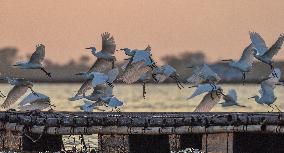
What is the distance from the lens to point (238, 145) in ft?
75.4

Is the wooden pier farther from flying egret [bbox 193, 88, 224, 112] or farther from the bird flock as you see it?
flying egret [bbox 193, 88, 224, 112]

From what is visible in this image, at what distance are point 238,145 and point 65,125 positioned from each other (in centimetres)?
442

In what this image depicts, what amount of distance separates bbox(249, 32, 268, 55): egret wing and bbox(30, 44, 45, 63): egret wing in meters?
6.33

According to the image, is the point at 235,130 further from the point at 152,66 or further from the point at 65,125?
the point at 152,66

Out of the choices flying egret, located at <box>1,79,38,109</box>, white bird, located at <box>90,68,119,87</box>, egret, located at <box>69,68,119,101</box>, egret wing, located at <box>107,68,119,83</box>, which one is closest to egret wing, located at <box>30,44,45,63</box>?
flying egret, located at <box>1,79,38,109</box>

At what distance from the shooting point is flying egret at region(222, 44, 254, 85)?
29.2 m

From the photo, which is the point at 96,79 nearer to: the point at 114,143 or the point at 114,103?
the point at 114,103

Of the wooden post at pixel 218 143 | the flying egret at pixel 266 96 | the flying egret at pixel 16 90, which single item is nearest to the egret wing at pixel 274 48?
the flying egret at pixel 266 96

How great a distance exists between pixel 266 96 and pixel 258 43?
1.59 metres

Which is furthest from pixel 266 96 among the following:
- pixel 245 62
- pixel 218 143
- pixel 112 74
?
pixel 218 143

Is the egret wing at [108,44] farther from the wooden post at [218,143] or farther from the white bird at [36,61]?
the wooden post at [218,143]

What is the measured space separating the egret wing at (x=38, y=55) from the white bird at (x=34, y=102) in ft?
5.58

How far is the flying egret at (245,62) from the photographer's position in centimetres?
2925

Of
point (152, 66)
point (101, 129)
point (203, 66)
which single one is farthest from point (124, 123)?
point (203, 66)
